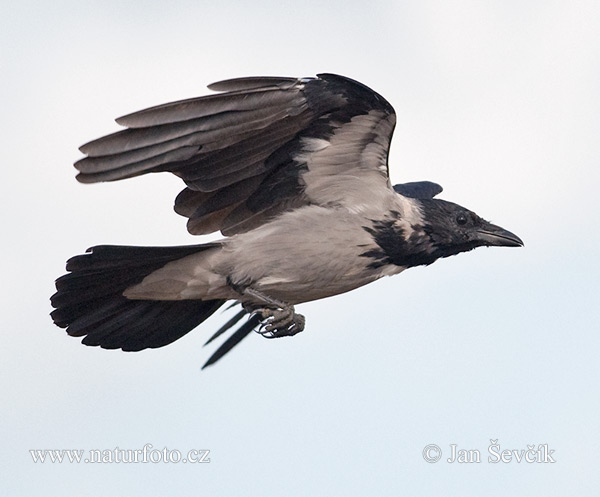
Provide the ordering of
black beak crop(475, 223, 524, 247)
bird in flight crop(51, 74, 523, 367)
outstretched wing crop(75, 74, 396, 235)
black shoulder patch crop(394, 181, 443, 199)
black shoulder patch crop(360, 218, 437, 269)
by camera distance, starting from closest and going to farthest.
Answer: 1. outstretched wing crop(75, 74, 396, 235)
2. bird in flight crop(51, 74, 523, 367)
3. black shoulder patch crop(360, 218, 437, 269)
4. black beak crop(475, 223, 524, 247)
5. black shoulder patch crop(394, 181, 443, 199)

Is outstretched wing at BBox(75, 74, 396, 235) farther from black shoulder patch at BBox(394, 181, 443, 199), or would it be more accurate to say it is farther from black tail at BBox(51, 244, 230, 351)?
black shoulder patch at BBox(394, 181, 443, 199)

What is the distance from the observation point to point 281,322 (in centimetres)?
1260

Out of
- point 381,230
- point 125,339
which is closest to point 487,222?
point 381,230

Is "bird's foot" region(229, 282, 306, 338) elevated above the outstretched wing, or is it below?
below

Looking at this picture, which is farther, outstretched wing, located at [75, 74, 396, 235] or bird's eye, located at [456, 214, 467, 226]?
bird's eye, located at [456, 214, 467, 226]

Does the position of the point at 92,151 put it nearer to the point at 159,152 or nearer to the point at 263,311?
the point at 159,152

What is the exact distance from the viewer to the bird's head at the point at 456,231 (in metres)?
12.9

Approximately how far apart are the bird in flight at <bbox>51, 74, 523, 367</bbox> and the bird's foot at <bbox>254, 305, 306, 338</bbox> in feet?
0.04

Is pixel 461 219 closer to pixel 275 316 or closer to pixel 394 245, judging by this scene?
pixel 394 245

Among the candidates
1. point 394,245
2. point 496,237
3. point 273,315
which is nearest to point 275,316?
point 273,315

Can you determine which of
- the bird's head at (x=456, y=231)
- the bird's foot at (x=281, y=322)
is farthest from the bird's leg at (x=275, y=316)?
the bird's head at (x=456, y=231)

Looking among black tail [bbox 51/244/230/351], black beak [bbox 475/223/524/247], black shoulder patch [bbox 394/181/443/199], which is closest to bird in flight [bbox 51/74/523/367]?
black tail [bbox 51/244/230/351]

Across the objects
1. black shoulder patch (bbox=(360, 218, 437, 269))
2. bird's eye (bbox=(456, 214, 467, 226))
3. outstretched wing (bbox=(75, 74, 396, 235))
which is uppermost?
outstretched wing (bbox=(75, 74, 396, 235))

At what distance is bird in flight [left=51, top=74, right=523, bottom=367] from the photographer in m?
11.8
